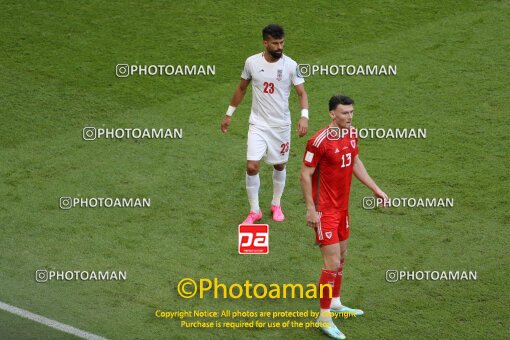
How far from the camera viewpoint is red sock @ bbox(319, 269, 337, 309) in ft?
26.8

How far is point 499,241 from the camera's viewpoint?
979 centimetres

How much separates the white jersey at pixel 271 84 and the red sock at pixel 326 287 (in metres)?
2.30

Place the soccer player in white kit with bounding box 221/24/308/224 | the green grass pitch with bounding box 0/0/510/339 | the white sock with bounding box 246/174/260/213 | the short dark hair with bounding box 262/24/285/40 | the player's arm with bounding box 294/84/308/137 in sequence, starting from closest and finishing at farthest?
1. the green grass pitch with bounding box 0/0/510/339
2. the short dark hair with bounding box 262/24/285/40
3. the player's arm with bounding box 294/84/308/137
4. the soccer player in white kit with bounding box 221/24/308/224
5. the white sock with bounding box 246/174/260/213

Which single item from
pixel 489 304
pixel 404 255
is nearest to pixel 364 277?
pixel 404 255

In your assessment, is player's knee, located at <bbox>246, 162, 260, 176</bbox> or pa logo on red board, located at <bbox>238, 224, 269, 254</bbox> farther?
player's knee, located at <bbox>246, 162, 260, 176</bbox>

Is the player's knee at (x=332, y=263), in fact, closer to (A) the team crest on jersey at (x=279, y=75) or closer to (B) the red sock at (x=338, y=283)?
(B) the red sock at (x=338, y=283)

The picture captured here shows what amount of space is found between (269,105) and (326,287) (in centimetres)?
250

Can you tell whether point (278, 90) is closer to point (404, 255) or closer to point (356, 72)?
point (404, 255)

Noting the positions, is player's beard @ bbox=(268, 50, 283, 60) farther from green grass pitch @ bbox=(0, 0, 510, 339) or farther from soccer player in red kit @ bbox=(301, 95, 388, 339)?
green grass pitch @ bbox=(0, 0, 510, 339)

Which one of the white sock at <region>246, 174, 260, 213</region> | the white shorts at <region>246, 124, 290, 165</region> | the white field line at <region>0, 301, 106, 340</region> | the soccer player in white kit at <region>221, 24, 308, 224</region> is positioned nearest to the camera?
the white field line at <region>0, 301, 106, 340</region>

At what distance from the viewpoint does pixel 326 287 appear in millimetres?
8156

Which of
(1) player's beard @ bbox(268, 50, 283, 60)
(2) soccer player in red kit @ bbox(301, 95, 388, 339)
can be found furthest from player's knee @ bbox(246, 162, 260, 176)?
(2) soccer player in red kit @ bbox(301, 95, 388, 339)

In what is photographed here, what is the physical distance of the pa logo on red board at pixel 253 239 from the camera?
9.67 meters

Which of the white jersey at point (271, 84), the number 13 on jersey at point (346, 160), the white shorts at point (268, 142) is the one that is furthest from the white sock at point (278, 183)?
the number 13 on jersey at point (346, 160)
